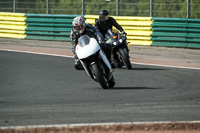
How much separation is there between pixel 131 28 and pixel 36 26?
14.1 ft

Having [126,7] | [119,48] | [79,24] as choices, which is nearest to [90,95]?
[79,24]

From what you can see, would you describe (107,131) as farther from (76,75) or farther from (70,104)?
(76,75)

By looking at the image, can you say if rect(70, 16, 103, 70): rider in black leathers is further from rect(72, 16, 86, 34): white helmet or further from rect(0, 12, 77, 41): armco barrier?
rect(0, 12, 77, 41): armco barrier

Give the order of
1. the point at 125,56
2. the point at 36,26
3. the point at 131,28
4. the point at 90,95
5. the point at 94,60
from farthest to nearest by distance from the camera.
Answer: the point at 36,26 < the point at 131,28 < the point at 125,56 < the point at 94,60 < the point at 90,95

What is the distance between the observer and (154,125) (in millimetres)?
5934

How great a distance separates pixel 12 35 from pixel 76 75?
10827 mm

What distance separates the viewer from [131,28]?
19.7 meters

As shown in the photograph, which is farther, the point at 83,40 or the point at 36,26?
the point at 36,26

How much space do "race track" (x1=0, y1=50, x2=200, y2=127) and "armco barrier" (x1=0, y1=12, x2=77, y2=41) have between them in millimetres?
6784

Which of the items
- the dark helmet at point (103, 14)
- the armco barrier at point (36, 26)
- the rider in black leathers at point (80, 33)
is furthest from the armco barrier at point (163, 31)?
the rider in black leathers at point (80, 33)

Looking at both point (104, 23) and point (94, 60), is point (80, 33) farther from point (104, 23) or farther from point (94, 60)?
point (104, 23)

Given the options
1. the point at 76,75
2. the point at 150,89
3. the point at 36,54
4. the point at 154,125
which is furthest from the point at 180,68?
the point at 154,125

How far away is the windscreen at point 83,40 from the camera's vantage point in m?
9.98

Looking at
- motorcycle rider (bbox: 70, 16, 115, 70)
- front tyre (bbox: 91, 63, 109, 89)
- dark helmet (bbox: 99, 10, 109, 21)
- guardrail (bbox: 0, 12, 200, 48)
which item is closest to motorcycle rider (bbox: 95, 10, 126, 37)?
dark helmet (bbox: 99, 10, 109, 21)
